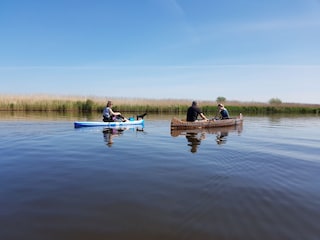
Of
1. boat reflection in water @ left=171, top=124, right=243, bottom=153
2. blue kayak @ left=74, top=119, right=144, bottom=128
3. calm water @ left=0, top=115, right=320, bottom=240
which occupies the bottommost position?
calm water @ left=0, top=115, right=320, bottom=240

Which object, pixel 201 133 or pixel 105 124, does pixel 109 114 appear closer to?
pixel 105 124

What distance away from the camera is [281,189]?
5.04 meters

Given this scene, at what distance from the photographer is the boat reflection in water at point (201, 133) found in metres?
11.1

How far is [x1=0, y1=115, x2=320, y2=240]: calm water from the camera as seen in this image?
3385 mm

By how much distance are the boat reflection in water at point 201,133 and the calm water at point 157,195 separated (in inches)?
111

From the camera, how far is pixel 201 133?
13922mm

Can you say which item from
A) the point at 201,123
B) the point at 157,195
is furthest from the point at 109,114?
the point at 157,195

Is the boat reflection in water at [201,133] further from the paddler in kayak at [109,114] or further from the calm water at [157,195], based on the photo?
the paddler in kayak at [109,114]

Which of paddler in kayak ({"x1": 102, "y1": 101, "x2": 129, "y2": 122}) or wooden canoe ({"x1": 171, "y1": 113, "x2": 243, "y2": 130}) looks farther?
paddler in kayak ({"x1": 102, "y1": 101, "x2": 129, "y2": 122})

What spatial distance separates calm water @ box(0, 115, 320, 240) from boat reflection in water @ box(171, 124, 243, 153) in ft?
9.27

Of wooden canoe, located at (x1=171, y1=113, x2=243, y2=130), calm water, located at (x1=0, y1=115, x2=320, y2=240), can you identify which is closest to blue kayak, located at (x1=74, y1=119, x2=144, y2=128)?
wooden canoe, located at (x1=171, y1=113, x2=243, y2=130)

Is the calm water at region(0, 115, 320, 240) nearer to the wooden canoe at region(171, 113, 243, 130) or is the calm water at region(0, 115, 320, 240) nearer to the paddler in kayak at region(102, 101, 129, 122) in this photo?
the wooden canoe at region(171, 113, 243, 130)

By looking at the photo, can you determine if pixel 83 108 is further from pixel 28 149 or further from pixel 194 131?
pixel 28 149

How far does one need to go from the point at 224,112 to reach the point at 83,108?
21983mm
